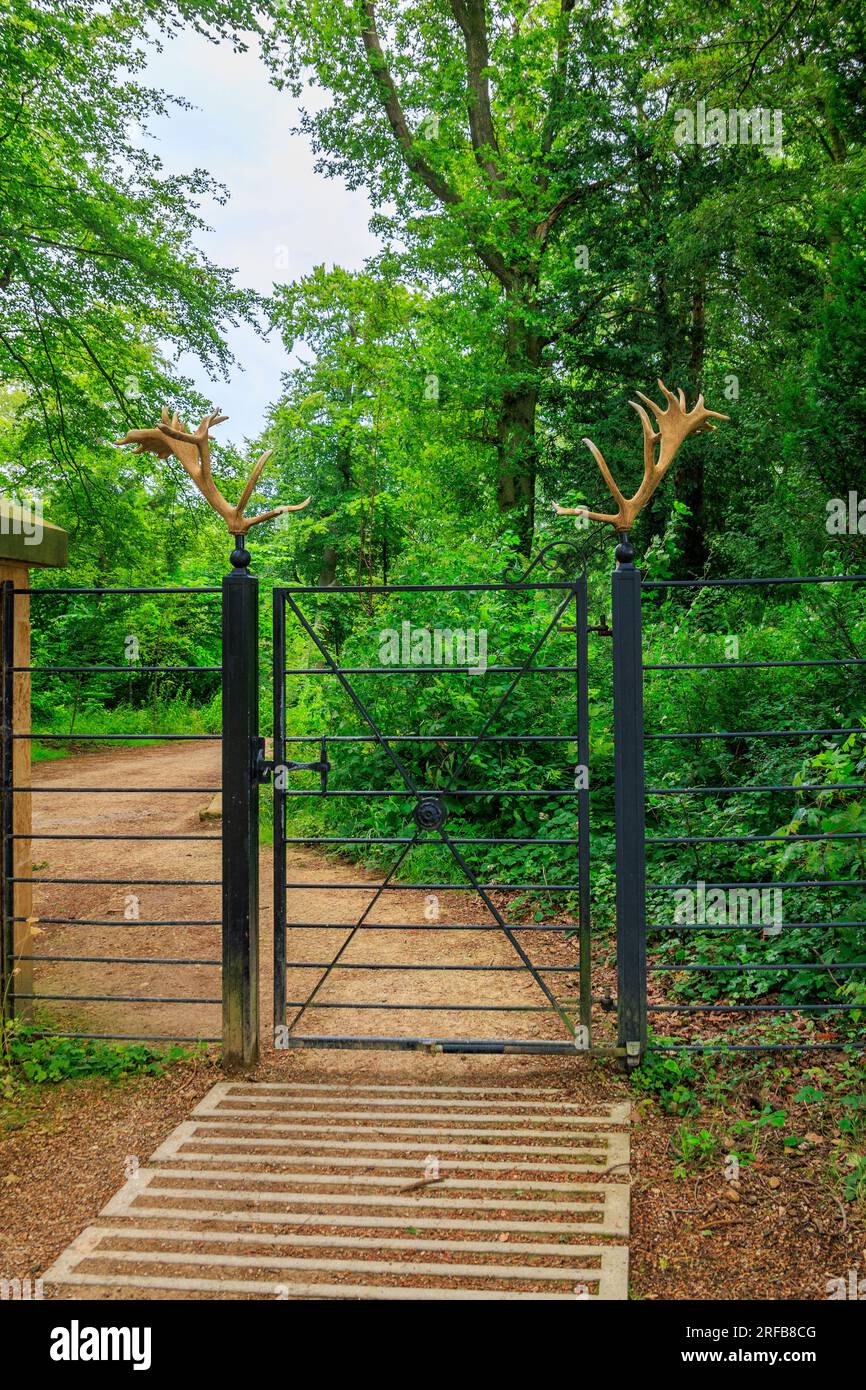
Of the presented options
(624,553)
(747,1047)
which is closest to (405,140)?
(624,553)

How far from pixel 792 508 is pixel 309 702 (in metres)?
5.15

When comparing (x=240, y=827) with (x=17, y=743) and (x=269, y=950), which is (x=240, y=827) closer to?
A: (x=17, y=743)

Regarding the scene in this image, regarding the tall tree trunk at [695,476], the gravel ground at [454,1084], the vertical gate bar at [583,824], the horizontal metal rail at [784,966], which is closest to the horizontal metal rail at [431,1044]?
the gravel ground at [454,1084]

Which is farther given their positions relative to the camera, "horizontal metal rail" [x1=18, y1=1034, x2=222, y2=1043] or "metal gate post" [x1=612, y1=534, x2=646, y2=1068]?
"horizontal metal rail" [x1=18, y1=1034, x2=222, y2=1043]

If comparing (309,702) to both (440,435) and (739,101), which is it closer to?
(440,435)

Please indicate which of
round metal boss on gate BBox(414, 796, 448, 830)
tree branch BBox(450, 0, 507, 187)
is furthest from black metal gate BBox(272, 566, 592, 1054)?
tree branch BBox(450, 0, 507, 187)

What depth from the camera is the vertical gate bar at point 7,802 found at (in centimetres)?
425

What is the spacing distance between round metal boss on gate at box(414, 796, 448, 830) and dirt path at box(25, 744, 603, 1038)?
430mm

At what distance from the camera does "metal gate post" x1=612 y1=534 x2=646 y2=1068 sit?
12.8 ft

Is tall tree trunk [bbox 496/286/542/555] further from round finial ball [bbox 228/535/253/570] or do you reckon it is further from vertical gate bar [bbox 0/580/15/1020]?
vertical gate bar [bbox 0/580/15/1020]

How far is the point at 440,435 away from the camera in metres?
15.3

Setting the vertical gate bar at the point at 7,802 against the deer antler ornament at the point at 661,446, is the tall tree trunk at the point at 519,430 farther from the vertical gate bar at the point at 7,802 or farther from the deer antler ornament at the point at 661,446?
the vertical gate bar at the point at 7,802

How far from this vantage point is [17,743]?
14.3 ft
